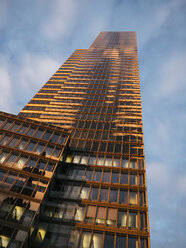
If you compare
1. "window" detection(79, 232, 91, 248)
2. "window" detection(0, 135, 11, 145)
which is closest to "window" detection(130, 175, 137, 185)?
"window" detection(79, 232, 91, 248)

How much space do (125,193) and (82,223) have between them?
8.42m

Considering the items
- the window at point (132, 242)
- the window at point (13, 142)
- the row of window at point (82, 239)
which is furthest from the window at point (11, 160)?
the window at point (132, 242)

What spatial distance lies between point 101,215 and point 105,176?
23.9 feet

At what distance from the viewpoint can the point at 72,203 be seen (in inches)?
1194

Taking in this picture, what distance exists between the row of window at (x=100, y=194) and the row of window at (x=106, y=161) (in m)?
5.43

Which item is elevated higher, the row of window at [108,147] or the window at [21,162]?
the row of window at [108,147]

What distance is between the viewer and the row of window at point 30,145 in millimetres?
31578

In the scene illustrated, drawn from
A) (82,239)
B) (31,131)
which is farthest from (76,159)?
(82,239)

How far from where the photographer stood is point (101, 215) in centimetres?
2880

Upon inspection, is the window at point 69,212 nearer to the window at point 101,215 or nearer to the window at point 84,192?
the window at point 84,192

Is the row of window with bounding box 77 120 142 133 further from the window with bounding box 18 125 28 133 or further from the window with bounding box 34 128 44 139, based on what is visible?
the window with bounding box 18 125 28 133

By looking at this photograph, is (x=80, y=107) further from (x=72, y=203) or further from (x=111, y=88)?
(x=72, y=203)

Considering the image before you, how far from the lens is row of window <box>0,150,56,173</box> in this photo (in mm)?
28328

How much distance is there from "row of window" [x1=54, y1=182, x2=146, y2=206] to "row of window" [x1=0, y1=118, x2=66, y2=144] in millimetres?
8024
